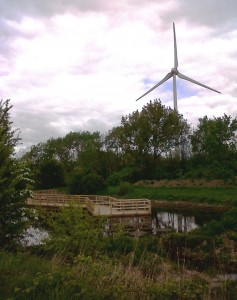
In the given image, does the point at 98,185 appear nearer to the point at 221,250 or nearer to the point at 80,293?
the point at 221,250

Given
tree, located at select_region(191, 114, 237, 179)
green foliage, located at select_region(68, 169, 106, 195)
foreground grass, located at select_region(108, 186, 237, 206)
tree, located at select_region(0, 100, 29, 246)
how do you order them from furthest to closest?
green foliage, located at select_region(68, 169, 106, 195) < tree, located at select_region(191, 114, 237, 179) < foreground grass, located at select_region(108, 186, 237, 206) < tree, located at select_region(0, 100, 29, 246)

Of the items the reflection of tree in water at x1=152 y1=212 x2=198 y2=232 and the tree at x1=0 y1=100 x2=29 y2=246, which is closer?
the tree at x1=0 y1=100 x2=29 y2=246

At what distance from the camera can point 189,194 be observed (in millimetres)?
45781

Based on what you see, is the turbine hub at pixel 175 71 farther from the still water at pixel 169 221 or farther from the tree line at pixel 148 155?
the still water at pixel 169 221

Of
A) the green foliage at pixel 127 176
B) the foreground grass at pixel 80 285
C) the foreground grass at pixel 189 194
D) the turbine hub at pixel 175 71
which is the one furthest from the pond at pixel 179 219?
the turbine hub at pixel 175 71

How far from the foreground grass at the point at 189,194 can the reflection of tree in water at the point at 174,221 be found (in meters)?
5.55

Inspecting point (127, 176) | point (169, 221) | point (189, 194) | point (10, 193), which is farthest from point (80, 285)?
point (127, 176)

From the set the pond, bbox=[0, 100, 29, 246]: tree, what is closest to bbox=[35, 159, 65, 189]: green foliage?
the pond

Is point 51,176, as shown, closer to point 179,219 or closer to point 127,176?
point 127,176

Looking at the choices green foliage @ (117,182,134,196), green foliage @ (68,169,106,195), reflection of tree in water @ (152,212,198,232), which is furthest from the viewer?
green foliage @ (117,182,134,196)

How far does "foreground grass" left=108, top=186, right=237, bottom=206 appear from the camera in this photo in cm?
4091

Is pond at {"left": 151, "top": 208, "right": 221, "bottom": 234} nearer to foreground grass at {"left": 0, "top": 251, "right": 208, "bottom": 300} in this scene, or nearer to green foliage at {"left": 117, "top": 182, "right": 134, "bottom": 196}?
green foliage at {"left": 117, "top": 182, "right": 134, "bottom": 196}

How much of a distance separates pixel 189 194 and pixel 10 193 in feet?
111

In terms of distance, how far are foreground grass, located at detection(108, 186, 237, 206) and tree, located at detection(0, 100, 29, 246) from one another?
26.4 m
